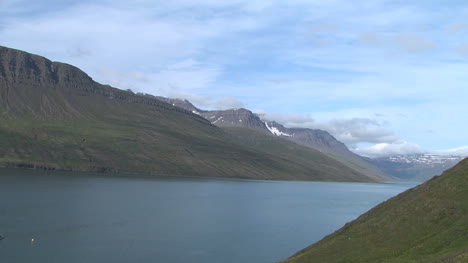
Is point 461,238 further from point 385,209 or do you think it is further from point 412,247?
point 385,209

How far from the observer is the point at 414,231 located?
45812mm

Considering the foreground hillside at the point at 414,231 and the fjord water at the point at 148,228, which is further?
the fjord water at the point at 148,228

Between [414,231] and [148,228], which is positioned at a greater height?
[414,231]

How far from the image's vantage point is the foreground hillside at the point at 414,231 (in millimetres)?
39406

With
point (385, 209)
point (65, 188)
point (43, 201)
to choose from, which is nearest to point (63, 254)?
point (385, 209)

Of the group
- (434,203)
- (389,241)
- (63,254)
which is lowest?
(63,254)

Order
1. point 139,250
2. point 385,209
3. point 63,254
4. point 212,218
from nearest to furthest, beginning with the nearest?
point 385,209 < point 63,254 < point 139,250 < point 212,218

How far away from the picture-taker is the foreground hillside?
39.4 metres

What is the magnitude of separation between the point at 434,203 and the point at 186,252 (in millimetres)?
45440

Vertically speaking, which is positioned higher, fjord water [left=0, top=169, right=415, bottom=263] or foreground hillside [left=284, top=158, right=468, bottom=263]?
foreground hillside [left=284, top=158, right=468, bottom=263]

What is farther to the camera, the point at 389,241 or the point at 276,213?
the point at 276,213

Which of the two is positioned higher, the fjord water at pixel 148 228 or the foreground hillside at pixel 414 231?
the foreground hillside at pixel 414 231

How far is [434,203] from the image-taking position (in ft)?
160

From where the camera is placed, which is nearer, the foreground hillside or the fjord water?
the foreground hillside
